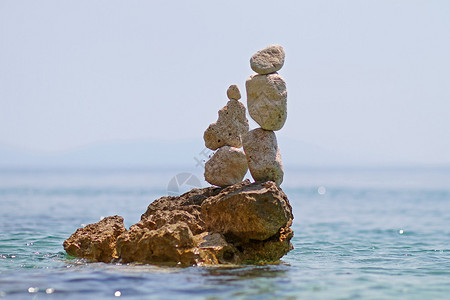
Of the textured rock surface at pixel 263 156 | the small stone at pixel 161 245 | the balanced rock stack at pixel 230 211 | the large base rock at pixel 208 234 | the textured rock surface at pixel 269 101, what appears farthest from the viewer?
the textured rock surface at pixel 263 156

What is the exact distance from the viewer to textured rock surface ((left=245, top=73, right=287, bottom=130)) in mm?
12281

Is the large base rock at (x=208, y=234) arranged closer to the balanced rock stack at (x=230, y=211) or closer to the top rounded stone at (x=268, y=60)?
the balanced rock stack at (x=230, y=211)

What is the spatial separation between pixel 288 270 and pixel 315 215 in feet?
85.1

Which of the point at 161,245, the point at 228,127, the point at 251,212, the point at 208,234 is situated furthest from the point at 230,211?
the point at 228,127

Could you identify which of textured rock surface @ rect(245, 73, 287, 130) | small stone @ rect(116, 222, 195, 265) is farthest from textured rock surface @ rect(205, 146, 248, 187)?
small stone @ rect(116, 222, 195, 265)

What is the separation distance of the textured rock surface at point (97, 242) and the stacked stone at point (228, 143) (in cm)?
219

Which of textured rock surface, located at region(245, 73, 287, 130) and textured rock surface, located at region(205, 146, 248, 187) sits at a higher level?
textured rock surface, located at region(245, 73, 287, 130)

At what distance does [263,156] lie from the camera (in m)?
12.4

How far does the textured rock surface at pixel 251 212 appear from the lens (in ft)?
37.2

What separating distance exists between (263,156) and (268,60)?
6.12 feet

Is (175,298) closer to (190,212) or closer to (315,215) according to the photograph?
(190,212)

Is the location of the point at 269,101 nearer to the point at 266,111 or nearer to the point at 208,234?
the point at 266,111

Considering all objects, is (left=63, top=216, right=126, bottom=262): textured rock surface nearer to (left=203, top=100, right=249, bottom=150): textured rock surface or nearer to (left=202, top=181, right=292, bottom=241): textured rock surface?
(left=202, top=181, right=292, bottom=241): textured rock surface

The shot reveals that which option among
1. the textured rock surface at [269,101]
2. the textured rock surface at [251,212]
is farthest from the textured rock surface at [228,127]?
the textured rock surface at [251,212]
